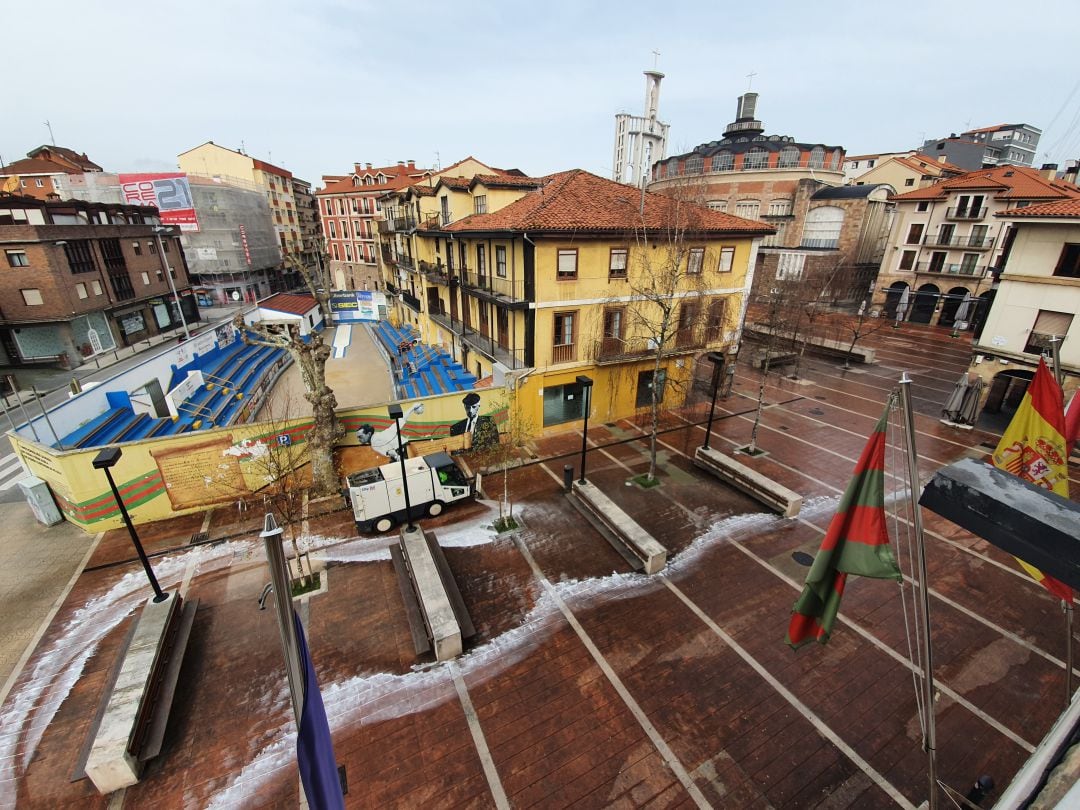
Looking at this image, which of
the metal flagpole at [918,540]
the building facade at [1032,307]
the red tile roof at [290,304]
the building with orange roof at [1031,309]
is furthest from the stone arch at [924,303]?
the red tile roof at [290,304]

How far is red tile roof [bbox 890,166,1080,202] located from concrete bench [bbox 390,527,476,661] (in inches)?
1541

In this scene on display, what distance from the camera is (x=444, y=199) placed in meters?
27.9

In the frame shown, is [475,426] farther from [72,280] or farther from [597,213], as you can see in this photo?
[72,280]

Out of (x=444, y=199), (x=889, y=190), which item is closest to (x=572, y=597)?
(x=444, y=199)

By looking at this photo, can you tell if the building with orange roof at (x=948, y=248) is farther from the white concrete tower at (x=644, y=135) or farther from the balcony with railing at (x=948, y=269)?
the white concrete tower at (x=644, y=135)

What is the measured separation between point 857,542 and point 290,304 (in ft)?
160

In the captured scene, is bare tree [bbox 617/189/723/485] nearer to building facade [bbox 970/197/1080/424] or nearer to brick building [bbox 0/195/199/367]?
building facade [bbox 970/197/1080/424]

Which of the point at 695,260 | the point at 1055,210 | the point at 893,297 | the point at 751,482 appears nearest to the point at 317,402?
the point at 751,482

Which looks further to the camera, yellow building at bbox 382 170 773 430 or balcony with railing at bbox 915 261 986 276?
balcony with railing at bbox 915 261 986 276

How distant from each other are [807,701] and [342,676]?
29.9 feet

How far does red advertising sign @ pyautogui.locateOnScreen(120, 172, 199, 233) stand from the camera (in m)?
46.9

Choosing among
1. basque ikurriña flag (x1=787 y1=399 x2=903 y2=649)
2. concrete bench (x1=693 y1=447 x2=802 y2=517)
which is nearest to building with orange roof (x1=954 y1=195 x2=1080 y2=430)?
concrete bench (x1=693 y1=447 x2=802 y2=517)

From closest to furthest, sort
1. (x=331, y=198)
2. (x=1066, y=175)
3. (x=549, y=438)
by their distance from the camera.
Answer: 1. (x=549, y=438)
2. (x=1066, y=175)
3. (x=331, y=198)

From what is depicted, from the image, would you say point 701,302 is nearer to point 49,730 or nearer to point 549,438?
point 549,438
